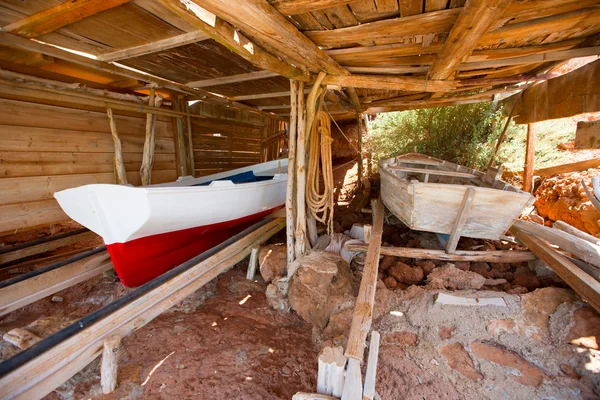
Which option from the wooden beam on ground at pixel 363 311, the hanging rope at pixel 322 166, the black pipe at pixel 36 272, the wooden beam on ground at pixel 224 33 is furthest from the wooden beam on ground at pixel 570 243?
the black pipe at pixel 36 272

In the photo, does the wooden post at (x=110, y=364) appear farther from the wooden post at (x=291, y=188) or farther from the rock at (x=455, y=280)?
the rock at (x=455, y=280)

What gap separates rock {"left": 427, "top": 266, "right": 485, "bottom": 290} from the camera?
9.34 ft

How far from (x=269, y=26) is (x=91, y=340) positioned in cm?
245

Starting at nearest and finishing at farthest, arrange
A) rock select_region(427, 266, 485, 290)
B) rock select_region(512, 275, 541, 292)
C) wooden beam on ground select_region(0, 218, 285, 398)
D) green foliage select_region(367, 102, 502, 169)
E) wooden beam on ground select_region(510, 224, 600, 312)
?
wooden beam on ground select_region(0, 218, 285, 398) → wooden beam on ground select_region(510, 224, 600, 312) → rock select_region(512, 275, 541, 292) → rock select_region(427, 266, 485, 290) → green foliage select_region(367, 102, 502, 169)

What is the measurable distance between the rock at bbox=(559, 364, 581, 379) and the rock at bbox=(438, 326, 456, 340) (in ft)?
2.26

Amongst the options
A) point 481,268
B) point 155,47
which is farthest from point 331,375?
point 155,47

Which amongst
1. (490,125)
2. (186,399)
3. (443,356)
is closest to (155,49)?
(186,399)

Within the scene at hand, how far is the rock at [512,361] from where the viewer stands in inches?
74.2

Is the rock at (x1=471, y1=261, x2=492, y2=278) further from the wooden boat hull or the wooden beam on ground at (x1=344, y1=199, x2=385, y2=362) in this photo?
the wooden beam on ground at (x1=344, y1=199, x2=385, y2=362)

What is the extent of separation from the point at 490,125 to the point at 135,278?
701 centimetres

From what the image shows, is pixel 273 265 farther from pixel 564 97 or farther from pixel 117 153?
pixel 564 97

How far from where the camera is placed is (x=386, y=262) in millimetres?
3494

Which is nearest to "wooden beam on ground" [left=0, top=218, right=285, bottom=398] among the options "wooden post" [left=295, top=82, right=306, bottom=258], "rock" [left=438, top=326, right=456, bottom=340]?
"wooden post" [left=295, top=82, right=306, bottom=258]

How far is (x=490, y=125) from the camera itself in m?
5.75
